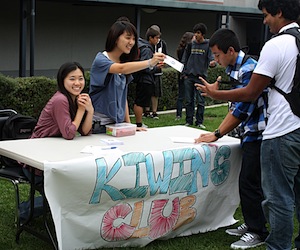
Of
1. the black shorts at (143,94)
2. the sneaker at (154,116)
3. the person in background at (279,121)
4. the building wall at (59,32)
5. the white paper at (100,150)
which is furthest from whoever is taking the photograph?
the building wall at (59,32)

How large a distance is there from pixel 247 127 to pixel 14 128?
1.91 m

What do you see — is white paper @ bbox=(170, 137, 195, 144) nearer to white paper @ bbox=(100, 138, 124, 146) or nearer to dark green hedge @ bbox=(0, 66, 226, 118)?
white paper @ bbox=(100, 138, 124, 146)

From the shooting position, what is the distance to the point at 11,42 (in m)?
16.2

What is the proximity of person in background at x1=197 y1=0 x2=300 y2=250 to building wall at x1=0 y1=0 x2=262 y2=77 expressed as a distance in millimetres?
12484

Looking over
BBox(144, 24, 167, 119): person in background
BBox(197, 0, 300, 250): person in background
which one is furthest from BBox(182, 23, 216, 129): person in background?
BBox(197, 0, 300, 250): person in background

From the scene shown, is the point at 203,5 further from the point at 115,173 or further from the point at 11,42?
the point at 115,173

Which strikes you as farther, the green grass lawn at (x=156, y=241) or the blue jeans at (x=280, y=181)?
the green grass lawn at (x=156, y=241)

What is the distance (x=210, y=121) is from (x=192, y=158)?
248 inches

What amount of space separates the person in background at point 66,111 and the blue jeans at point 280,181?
4.75 ft

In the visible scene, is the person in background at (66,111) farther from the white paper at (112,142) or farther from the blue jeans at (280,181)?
the blue jeans at (280,181)

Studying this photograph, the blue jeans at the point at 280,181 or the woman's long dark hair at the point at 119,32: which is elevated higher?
the woman's long dark hair at the point at 119,32

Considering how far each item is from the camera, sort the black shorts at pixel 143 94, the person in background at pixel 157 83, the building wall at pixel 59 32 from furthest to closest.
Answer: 1. the building wall at pixel 59 32
2. the person in background at pixel 157 83
3. the black shorts at pixel 143 94

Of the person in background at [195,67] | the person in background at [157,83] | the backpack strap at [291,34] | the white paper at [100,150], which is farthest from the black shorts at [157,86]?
the backpack strap at [291,34]

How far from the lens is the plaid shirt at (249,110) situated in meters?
4.11
